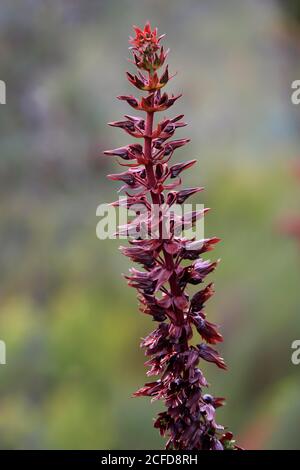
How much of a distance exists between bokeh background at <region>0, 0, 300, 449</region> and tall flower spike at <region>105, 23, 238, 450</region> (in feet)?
13.9

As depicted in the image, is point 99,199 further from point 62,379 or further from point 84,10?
point 84,10

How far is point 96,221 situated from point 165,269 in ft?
25.2

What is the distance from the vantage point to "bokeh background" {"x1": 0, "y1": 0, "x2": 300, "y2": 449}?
21.9 feet

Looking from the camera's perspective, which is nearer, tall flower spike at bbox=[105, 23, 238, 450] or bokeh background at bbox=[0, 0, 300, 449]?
tall flower spike at bbox=[105, 23, 238, 450]

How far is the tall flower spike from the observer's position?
1.82 metres

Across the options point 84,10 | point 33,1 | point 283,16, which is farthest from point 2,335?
point 283,16

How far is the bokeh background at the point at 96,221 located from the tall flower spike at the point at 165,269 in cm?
422

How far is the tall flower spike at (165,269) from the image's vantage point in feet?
5.97

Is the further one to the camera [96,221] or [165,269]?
[96,221]

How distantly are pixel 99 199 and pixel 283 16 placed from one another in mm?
4836

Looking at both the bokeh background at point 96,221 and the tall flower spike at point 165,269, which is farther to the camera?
the bokeh background at point 96,221

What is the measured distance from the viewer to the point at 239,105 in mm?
12609

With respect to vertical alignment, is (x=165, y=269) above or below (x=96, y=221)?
below

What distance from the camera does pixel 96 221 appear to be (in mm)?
9492
